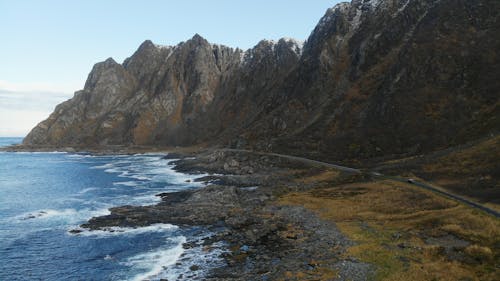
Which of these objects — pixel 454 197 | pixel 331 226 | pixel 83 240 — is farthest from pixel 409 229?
pixel 83 240

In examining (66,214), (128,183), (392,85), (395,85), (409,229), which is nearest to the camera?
(409,229)

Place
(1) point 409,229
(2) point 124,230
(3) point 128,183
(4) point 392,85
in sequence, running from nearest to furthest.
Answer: (1) point 409,229, (2) point 124,230, (3) point 128,183, (4) point 392,85

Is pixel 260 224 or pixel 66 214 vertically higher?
pixel 260 224

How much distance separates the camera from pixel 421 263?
35.6 m

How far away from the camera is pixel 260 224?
55.1 m

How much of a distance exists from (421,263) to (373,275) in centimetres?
502

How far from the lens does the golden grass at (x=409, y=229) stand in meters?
33.9

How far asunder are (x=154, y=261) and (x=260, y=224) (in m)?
16.8

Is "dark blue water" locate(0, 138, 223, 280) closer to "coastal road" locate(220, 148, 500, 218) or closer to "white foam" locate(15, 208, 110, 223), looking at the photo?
"white foam" locate(15, 208, 110, 223)

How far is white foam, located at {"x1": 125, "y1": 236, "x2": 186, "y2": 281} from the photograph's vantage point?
1574 inches

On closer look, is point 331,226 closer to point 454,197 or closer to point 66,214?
point 454,197

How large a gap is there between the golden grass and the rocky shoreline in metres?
2.60

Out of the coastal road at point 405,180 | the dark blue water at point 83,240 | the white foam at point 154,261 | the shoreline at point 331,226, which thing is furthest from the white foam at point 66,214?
the coastal road at point 405,180

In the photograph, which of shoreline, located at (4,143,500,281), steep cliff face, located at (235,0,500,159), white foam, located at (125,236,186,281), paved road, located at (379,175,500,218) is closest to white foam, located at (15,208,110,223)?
shoreline, located at (4,143,500,281)
